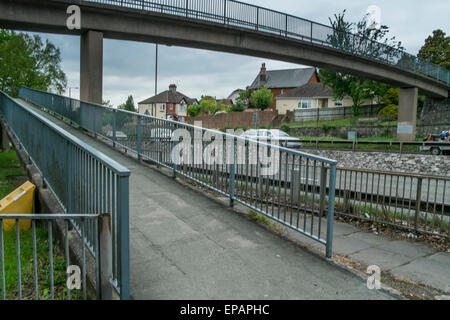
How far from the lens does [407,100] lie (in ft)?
105

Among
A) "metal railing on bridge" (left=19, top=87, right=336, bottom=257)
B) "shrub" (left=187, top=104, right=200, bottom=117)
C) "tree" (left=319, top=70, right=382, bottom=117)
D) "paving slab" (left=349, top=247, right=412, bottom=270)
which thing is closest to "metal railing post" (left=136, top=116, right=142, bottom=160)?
"metal railing on bridge" (left=19, top=87, right=336, bottom=257)

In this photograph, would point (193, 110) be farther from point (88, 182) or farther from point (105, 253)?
point (105, 253)

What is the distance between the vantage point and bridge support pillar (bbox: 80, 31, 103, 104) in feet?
52.4

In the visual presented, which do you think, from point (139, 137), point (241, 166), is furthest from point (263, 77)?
point (241, 166)

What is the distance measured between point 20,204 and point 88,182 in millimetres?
2949

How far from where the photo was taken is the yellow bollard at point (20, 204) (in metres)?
5.62

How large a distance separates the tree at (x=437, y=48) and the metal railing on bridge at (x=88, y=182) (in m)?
53.1

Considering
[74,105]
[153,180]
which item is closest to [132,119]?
[153,180]

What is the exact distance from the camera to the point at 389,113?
135 ft

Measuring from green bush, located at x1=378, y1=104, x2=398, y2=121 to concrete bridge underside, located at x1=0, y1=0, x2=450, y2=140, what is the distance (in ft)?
44.2

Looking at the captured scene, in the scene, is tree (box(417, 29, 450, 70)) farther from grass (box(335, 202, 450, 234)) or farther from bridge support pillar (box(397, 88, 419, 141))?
grass (box(335, 202, 450, 234))

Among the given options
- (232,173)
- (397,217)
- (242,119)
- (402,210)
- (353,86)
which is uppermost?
(353,86)

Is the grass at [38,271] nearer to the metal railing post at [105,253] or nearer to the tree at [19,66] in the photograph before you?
the metal railing post at [105,253]

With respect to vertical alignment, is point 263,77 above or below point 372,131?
above
